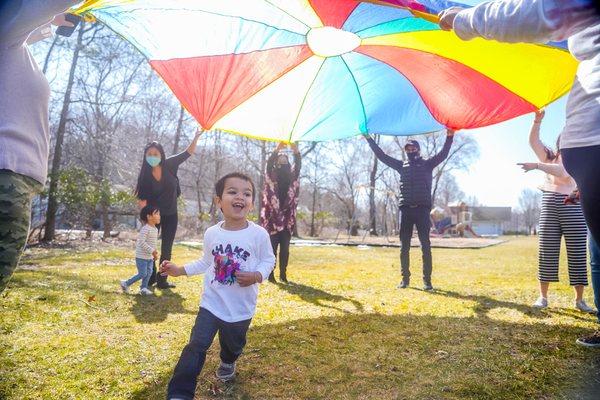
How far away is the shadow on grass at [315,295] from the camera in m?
4.86

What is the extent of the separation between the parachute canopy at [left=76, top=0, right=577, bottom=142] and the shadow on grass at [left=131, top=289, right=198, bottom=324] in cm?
222

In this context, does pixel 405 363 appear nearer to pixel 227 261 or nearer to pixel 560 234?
pixel 227 261

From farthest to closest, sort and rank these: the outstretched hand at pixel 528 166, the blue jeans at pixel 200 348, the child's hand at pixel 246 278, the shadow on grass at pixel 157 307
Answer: the shadow on grass at pixel 157 307, the outstretched hand at pixel 528 166, the child's hand at pixel 246 278, the blue jeans at pixel 200 348

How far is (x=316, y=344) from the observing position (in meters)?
3.36

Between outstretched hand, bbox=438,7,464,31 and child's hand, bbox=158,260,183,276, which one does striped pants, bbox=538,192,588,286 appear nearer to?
outstretched hand, bbox=438,7,464,31

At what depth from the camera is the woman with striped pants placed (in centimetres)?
436

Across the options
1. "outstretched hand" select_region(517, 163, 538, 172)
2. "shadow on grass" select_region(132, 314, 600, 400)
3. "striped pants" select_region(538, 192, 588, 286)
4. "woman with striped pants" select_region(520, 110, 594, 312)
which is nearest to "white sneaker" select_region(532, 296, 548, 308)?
"woman with striped pants" select_region(520, 110, 594, 312)

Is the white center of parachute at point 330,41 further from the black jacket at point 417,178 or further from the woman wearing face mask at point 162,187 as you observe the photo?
the woman wearing face mask at point 162,187

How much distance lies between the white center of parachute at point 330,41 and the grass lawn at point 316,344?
3199 mm

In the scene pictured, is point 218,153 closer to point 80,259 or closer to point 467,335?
point 80,259

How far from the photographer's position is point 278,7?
172 inches

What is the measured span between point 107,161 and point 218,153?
12.7 metres

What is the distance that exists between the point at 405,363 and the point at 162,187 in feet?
13.2

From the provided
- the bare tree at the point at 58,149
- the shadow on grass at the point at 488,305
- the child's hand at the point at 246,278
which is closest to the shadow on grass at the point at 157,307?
the child's hand at the point at 246,278
